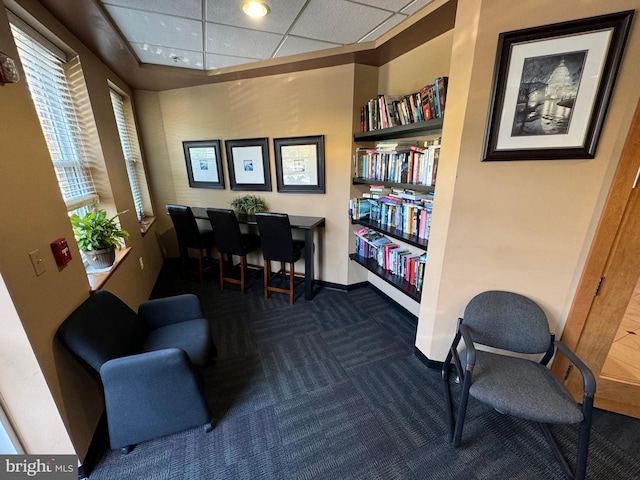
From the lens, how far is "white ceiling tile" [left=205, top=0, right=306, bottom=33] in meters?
1.57

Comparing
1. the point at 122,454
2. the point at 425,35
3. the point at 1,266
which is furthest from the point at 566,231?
the point at 122,454

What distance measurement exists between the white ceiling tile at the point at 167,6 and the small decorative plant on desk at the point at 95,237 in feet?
4.29

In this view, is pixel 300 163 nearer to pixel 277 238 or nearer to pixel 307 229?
pixel 307 229

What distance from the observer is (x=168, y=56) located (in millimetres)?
2348

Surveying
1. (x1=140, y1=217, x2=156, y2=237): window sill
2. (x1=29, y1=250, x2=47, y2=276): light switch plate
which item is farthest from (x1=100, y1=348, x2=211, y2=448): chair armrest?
(x1=140, y1=217, x2=156, y2=237): window sill

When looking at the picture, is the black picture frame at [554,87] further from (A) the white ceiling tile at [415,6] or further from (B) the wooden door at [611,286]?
(A) the white ceiling tile at [415,6]

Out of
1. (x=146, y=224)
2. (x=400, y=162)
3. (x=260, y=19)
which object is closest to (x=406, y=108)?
(x=400, y=162)

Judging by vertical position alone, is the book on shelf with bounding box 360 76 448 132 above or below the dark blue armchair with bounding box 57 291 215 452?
above

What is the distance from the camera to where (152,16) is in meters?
1.70

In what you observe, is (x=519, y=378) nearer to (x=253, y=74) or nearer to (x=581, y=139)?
(x=581, y=139)

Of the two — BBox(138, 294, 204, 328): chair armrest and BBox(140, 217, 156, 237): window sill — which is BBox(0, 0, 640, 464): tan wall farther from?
BBox(140, 217, 156, 237): window sill

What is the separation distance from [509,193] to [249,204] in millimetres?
2585

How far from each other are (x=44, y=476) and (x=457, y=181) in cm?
255

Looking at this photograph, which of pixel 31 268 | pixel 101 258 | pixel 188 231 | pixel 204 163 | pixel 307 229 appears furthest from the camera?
pixel 204 163
